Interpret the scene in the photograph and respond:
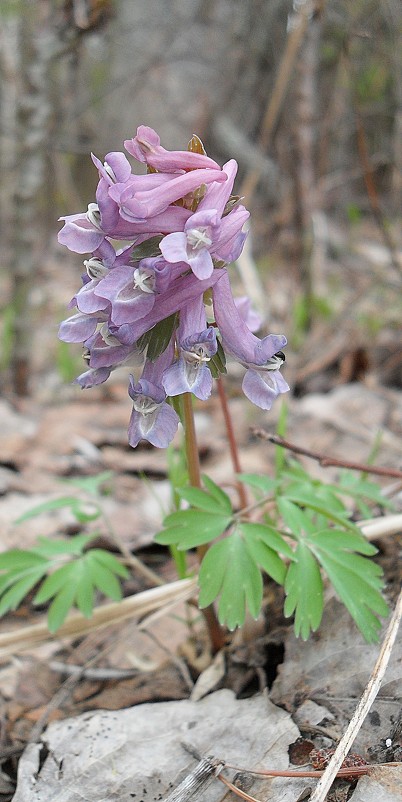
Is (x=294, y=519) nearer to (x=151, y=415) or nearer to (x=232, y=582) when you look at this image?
(x=232, y=582)

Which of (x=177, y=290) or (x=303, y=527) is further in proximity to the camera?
(x=303, y=527)

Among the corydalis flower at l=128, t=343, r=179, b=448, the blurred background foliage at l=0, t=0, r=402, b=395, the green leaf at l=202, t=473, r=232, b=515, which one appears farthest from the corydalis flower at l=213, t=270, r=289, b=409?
the blurred background foliage at l=0, t=0, r=402, b=395

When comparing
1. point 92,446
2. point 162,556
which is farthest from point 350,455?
point 92,446

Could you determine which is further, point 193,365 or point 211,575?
point 211,575

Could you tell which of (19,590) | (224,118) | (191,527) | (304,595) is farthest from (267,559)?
(224,118)

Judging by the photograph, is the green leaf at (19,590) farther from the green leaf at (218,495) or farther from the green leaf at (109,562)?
the green leaf at (218,495)

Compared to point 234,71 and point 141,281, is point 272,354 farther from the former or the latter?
point 234,71
